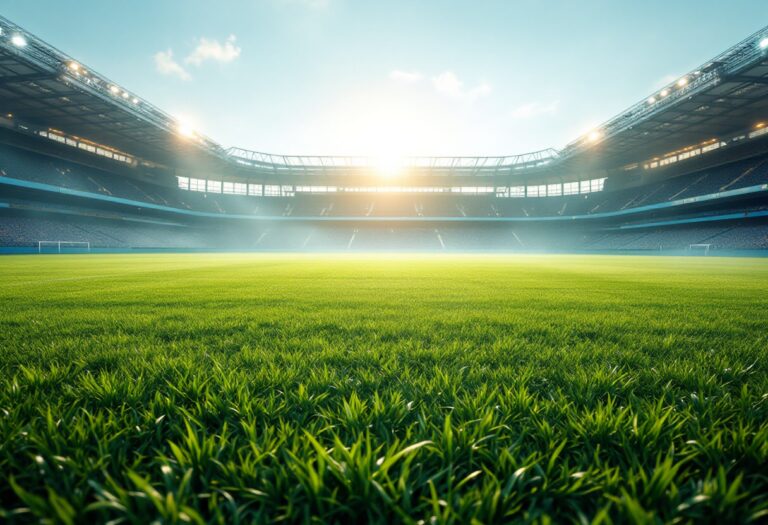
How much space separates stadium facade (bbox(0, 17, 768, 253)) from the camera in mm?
23938

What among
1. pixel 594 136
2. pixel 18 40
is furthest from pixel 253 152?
pixel 594 136

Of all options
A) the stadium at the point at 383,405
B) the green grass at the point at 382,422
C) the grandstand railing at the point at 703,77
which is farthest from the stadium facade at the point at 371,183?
the green grass at the point at 382,422

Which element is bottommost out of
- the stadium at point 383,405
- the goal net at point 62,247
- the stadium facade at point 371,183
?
the stadium at point 383,405

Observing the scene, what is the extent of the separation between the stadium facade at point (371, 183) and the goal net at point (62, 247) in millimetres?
362

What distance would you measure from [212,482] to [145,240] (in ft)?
147

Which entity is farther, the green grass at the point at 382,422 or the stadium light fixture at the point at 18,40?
the stadium light fixture at the point at 18,40

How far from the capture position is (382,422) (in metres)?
1.19

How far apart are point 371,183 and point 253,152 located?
62.6 feet

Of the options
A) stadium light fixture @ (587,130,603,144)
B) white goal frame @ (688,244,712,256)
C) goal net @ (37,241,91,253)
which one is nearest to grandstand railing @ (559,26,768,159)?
stadium light fixture @ (587,130,603,144)

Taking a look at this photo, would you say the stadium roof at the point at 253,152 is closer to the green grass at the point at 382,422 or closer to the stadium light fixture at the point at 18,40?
the stadium light fixture at the point at 18,40

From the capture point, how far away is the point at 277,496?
82 centimetres

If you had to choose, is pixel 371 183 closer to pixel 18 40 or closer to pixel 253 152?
pixel 253 152

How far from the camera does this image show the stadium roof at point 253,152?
19.0 meters

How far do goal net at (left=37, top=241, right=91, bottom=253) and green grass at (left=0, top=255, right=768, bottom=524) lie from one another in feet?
111
